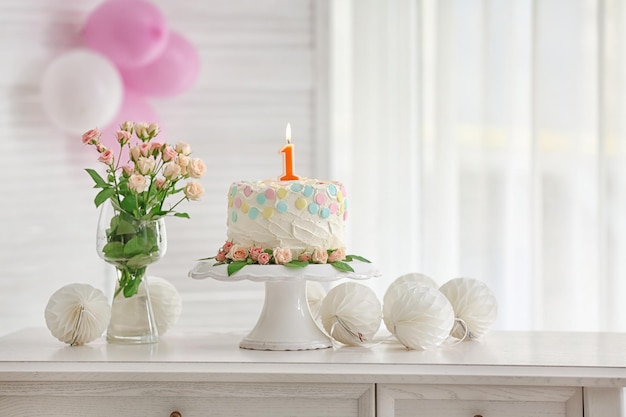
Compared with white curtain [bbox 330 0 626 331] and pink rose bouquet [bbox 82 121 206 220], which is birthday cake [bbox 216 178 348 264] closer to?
pink rose bouquet [bbox 82 121 206 220]

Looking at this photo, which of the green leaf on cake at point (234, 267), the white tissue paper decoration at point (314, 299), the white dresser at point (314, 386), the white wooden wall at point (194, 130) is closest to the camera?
the white dresser at point (314, 386)

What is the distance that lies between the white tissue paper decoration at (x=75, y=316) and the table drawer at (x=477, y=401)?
53 cm

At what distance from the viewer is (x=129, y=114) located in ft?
8.13

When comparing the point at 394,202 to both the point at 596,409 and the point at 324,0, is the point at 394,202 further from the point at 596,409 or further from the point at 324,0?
the point at 596,409

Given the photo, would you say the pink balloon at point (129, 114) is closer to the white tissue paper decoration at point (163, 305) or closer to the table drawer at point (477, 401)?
the white tissue paper decoration at point (163, 305)

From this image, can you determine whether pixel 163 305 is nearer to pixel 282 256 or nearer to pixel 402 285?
pixel 282 256

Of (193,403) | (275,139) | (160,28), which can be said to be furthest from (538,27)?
(193,403)

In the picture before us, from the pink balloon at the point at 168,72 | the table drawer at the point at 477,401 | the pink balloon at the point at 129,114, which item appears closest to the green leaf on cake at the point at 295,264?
the table drawer at the point at 477,401

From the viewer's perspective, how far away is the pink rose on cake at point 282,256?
4.62ft

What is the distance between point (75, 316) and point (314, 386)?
0.47 meters

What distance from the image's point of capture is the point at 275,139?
271 cm

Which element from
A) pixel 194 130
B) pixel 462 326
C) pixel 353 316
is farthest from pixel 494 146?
pixel 353 316

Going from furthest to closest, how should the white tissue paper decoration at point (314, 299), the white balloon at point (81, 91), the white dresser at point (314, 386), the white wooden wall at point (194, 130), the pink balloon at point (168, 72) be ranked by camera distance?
the white wooden wall at point (194, 130) < the pink balloon at point (168, 72) < the white balloon at point (81, 91) < the white tissue paper decoration at point (314, 299) < the white dresser at point (314, 386)

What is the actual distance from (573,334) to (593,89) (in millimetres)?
1197
